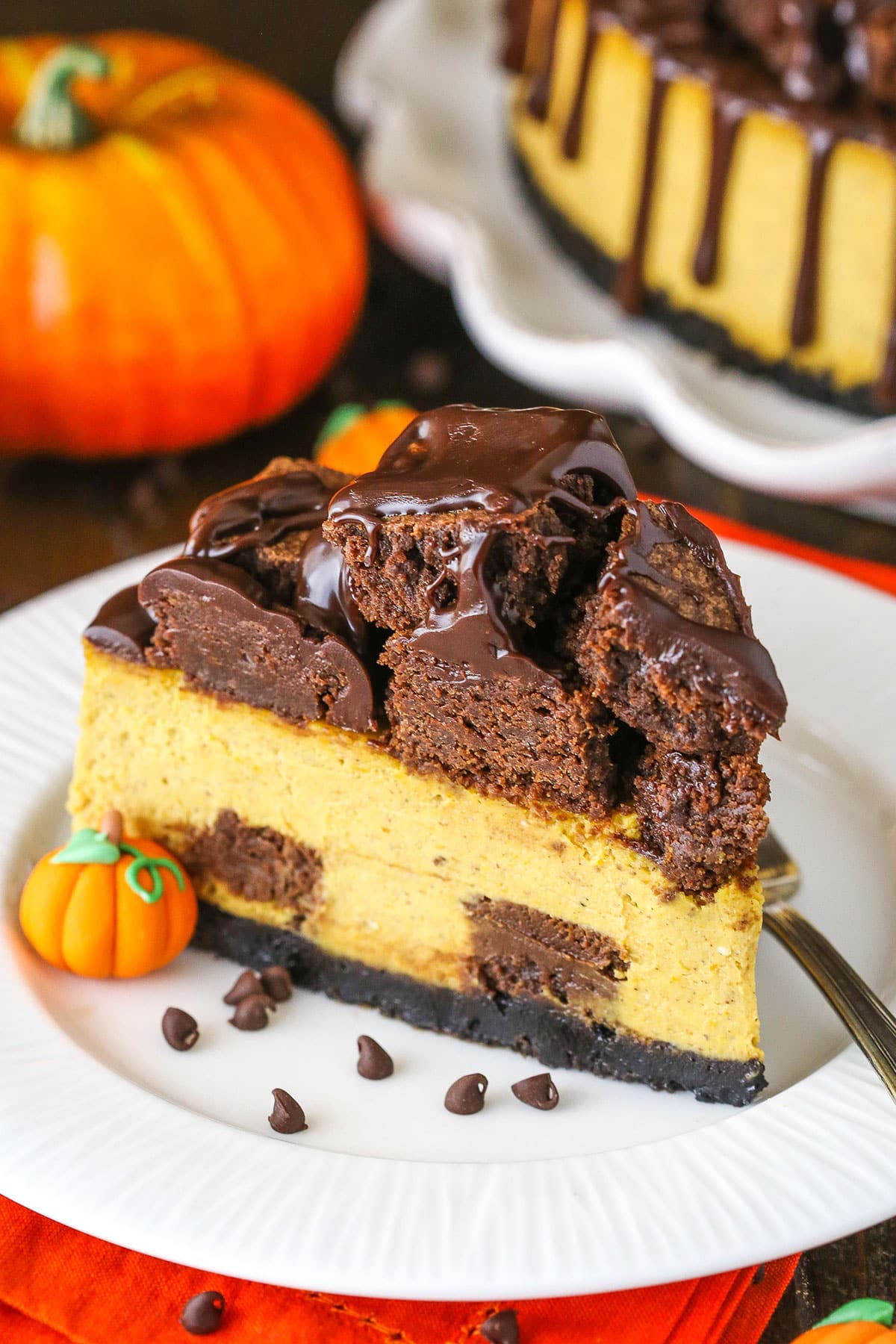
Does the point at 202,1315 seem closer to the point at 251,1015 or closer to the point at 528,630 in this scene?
the point at 251,1015

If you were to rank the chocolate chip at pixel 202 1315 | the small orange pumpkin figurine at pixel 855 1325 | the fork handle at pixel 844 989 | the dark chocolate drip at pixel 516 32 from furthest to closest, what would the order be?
the dark chocolate drip at pixel 516 32 → the fork handle at pixel 844 989 → the chocolate chip at pixel 202 1315 → the small orange pumpkin figurine at pixel 855 1325

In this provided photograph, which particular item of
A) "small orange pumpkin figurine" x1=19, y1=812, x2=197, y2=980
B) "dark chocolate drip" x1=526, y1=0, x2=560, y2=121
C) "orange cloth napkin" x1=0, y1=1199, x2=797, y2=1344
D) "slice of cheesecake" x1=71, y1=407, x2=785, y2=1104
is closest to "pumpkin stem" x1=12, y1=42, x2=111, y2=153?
"dark chocolate drip" x1=526, y1=0, x2=560, y2=121

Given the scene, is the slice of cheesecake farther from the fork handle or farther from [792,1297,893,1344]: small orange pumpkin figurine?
[792,1297,893,1344]: small orange pumpkin figurine

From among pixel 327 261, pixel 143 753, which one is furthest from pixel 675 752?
pixel 327 261

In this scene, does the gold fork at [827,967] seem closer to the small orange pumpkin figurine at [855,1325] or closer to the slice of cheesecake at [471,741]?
the slice of cheesecake at [471,741]

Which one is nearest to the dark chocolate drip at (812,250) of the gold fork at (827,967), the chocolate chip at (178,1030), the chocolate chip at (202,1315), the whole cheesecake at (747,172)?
the whole cheesecake at (747,172)

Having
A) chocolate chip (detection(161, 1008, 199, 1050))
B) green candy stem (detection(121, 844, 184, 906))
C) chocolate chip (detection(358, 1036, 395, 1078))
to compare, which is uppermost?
green candy stem (detection(121, 844, 184, 906))

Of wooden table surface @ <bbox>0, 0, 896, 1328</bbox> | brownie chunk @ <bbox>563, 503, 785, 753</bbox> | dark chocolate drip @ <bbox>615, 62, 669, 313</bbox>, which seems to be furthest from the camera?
wooden table surface @ <bbox>0, 0, 896, 1328</bbox>
